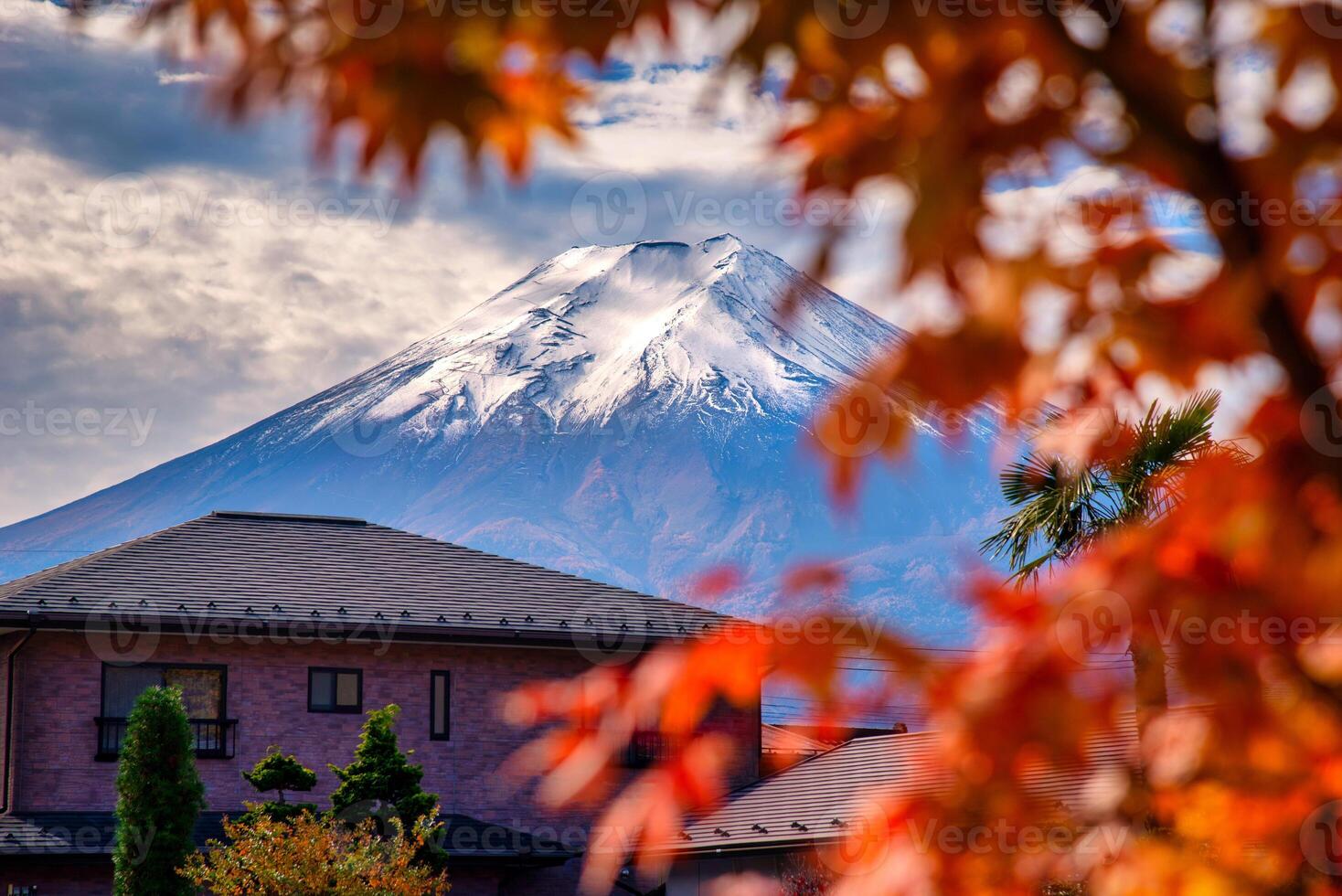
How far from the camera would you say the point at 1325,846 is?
109 inches

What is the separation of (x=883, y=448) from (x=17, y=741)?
73.0 feet

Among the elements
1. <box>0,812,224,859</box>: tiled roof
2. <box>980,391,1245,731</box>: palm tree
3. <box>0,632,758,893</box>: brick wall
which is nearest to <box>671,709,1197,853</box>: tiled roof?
<box>0,632,758,893</box>: brick wall

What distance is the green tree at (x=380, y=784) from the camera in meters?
19.4

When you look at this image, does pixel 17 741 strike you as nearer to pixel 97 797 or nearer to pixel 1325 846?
pixel 97 797

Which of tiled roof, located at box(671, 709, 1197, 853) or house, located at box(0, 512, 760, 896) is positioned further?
house, located at box(0, 512, 760, 896)

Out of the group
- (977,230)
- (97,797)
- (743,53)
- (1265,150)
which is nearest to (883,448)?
(977,230)

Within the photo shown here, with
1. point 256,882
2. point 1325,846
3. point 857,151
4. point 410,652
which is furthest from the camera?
point 410,652

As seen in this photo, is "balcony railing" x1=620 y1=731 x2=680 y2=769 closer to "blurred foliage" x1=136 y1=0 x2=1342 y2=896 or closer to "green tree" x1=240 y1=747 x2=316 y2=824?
"green tree" x1=240 y1=747 x2=316 y2=824

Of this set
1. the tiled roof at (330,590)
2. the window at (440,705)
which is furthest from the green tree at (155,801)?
the window at (440,705)

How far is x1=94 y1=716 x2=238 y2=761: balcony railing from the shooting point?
21906 mm

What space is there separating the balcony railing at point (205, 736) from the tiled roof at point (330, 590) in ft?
5.53

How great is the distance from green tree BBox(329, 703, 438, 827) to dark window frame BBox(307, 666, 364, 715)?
3.57m

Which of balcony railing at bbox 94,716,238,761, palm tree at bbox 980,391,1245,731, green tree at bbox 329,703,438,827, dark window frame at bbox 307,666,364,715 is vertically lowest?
green tree at bbox 329,703,438,827

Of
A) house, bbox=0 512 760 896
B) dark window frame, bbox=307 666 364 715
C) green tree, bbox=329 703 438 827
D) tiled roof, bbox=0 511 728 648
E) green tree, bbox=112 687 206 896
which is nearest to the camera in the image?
green tree, bbox=112 687 206 896
